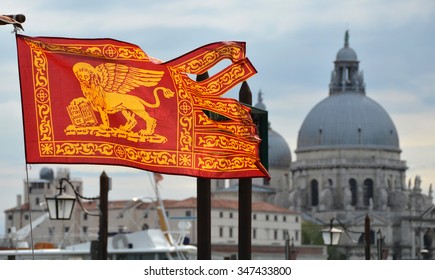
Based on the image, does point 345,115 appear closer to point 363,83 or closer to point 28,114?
point 363,83

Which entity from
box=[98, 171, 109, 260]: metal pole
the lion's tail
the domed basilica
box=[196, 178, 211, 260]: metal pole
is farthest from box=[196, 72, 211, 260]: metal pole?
the domed basilica

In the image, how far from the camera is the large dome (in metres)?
175

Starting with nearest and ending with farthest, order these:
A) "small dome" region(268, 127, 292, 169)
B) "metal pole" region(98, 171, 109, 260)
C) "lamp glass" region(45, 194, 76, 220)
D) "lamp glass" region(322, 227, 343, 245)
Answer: "lamp glass" region(45, 194, 76, 220) → "metal pole" region(98, 171, 109, 260) → "lamp glass" region(322, 227, 343, 245) → "small dome" region(268, 127, 292, 169)

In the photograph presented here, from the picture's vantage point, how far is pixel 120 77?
11.1 meters

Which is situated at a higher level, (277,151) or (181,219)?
(277,151)

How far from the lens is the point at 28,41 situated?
10898 mm

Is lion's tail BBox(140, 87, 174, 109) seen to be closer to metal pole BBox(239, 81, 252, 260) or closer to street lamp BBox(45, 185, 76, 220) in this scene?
metal pole BBox(239, 81, 252, 260)

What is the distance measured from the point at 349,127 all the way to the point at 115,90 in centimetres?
16455

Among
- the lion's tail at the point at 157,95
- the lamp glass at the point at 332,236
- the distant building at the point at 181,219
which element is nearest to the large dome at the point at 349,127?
the distant building at the point at 181,219

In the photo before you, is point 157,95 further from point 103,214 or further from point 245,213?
point 103,214

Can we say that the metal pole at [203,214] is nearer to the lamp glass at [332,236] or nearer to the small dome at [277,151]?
the lamp glass at [332,236]

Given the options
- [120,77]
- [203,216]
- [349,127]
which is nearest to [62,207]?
[203,216]

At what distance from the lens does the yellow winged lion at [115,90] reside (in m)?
10.9
